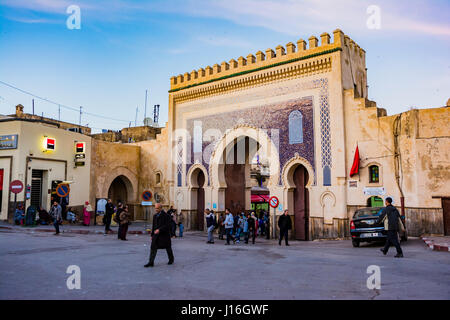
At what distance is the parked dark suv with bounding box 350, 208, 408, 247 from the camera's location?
447 inches

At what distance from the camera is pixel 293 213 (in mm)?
17125

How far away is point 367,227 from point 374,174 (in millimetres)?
3773

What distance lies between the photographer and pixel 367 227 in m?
11.6

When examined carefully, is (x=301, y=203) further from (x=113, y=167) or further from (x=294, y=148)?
(x=113, y=167)

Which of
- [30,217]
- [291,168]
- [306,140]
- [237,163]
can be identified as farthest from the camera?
[237,163]

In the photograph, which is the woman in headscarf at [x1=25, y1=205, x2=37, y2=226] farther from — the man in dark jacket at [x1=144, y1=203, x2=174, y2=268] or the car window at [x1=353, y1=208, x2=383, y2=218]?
the car window at [x1=353, y1=208, x2=383, y2=218]

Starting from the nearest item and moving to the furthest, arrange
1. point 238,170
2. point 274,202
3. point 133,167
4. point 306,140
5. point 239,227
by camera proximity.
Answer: point 239,227, point 306,140, point 274,202, point 238,170, point 133,167

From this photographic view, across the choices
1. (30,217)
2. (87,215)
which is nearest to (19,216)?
(30,217)

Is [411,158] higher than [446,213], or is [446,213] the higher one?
[411,158]

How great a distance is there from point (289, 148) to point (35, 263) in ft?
38.6

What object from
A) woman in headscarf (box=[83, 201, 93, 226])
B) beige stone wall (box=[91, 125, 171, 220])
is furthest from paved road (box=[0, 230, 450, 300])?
beige stone wall (box=[91, 125, 171, 220])

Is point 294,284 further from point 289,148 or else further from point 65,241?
point 289,148

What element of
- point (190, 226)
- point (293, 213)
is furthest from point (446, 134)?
point (190, 226)

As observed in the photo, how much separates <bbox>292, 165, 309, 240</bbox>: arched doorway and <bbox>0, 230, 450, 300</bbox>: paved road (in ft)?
20.3
